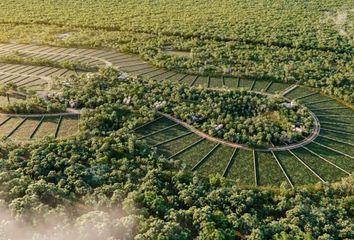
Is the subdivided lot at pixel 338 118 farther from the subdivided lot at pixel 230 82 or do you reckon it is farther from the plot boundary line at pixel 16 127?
the plot boundary line at pixel 16 127

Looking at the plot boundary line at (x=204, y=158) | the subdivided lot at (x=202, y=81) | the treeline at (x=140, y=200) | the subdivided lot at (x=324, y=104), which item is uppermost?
the subdivided lot at (x=202, y=81)

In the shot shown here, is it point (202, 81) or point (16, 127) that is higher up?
point (202, 81)

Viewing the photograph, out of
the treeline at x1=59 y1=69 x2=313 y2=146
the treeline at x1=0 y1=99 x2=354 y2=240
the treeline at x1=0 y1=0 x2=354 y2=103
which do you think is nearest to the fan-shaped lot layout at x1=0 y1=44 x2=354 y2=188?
the treeline at x1=59 y1=69 x2=313 y2=146

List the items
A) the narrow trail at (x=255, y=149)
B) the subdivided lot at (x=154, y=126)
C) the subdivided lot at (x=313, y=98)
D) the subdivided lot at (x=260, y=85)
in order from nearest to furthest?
the narrow trail at (x=255, y=149) → the subdivided lot at (x=154, y=126) → the subdivided lot at (x=313, y=98) → the subdivided lot at (x=260, y=85)

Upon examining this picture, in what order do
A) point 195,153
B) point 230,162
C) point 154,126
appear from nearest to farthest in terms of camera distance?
point 230,162 → point 195,153 → point 154,126

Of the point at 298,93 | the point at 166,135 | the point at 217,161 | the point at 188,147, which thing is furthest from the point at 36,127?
the point at 298,93

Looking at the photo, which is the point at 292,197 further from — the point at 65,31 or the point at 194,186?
the point at 65,31

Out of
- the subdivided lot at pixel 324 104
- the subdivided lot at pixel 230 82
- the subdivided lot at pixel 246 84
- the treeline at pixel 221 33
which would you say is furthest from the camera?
the treeline at pixel 221 33

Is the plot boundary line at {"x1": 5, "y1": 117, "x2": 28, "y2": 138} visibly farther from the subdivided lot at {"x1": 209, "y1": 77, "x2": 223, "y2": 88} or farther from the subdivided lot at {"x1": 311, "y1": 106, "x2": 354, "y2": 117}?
the subdivided lot at {"x1": 311, "y1": 106, "x2": 354, "y2": 117}

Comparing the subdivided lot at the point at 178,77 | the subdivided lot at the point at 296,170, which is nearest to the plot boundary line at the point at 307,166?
the subdivided lot at the point at 296,170

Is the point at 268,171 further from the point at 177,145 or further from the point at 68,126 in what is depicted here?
the point at 68,126

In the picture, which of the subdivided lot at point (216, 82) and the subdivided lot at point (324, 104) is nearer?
the subdivided lot at point (324, 104)
